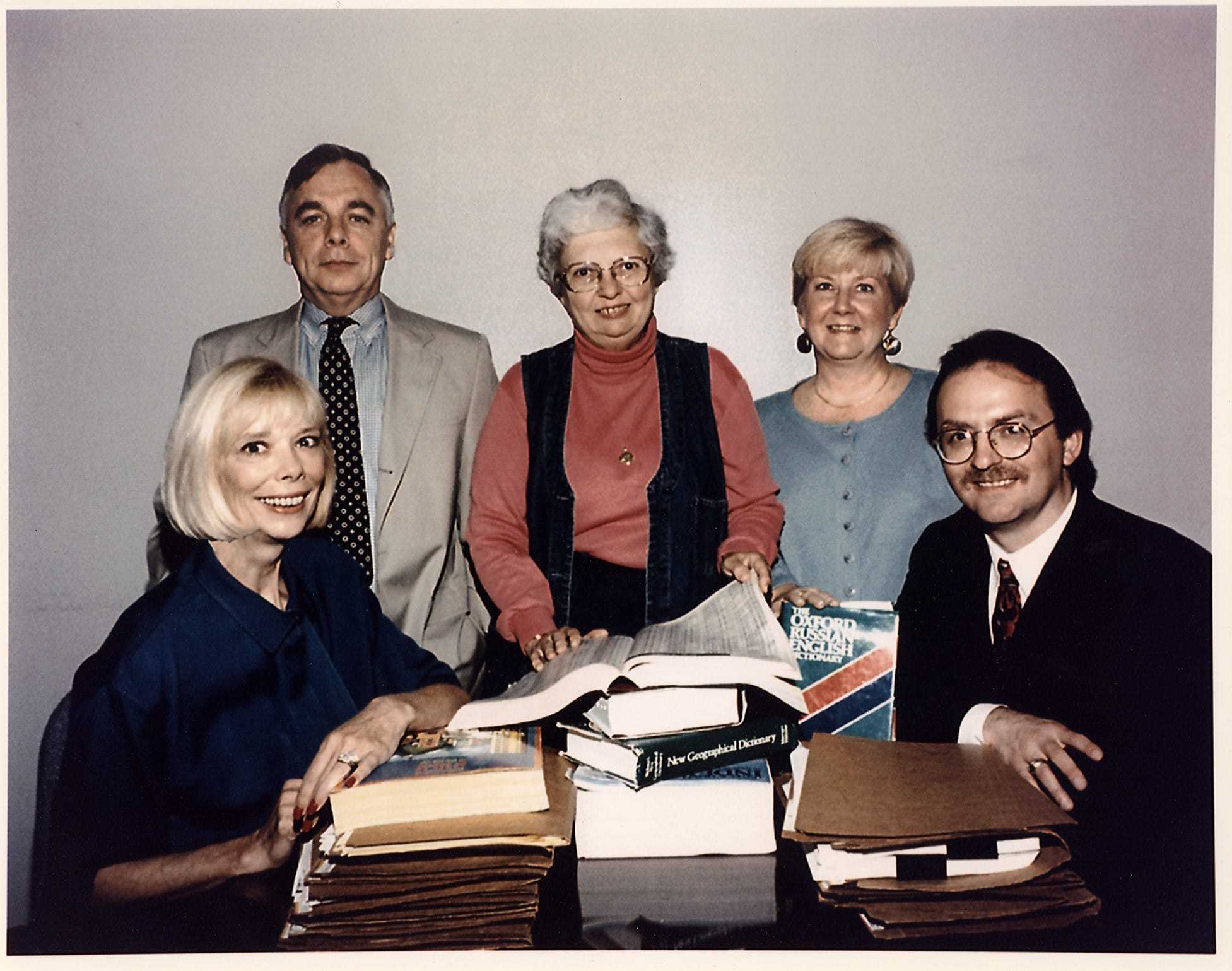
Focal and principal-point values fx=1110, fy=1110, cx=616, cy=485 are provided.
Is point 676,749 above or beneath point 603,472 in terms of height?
beneath

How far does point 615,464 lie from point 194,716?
0.85 meters

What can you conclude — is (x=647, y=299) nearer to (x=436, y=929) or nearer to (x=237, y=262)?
(x=237, y=262)

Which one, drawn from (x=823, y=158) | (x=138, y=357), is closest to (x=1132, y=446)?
(x=823, y=158)

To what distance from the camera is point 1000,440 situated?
2004 mm

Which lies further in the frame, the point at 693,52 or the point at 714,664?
the point at 693,52

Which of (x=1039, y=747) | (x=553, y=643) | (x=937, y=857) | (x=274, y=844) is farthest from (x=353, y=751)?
(x=1039, y=747)

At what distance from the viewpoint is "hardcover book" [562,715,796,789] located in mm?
1540

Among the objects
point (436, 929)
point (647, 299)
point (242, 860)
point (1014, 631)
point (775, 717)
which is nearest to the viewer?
point (436, 929)

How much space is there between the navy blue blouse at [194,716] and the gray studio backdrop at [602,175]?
0.51m

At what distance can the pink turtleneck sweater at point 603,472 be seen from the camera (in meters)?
2.09

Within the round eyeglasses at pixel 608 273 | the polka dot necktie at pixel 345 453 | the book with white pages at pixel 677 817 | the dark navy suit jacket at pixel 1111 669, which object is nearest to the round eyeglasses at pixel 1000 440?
the dark navy suit jacket at pixel 1111 669

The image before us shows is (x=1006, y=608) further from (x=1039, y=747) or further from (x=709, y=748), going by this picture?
(x=709, y=748)

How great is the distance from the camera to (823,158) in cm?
213

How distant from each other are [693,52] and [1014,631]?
1.24m
